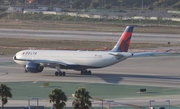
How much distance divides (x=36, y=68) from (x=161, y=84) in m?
18.0

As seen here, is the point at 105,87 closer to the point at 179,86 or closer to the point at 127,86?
the point at 127,86

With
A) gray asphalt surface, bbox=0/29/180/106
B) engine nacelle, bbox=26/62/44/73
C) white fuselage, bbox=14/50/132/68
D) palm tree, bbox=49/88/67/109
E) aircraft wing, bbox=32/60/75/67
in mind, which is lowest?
gray asphalt surface, bbox=0/29/180/106

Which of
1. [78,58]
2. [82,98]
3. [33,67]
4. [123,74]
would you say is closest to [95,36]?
[123,74]

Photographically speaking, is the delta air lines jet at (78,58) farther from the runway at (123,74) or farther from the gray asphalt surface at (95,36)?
the gray asphalt surface at (95,36)

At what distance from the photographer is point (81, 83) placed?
69.5 meters

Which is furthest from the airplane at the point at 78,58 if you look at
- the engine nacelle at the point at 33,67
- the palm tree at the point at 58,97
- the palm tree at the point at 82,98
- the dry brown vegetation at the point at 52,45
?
the palm tree at the point at 82,98

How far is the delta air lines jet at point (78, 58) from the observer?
74.6m

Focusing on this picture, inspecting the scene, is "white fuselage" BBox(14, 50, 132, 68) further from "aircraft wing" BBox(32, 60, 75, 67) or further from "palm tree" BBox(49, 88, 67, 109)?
"palm tree" BBox(49, 88, 67, 109)

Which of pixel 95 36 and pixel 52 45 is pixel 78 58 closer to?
pixel 52 45

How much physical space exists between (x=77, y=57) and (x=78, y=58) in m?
0.23

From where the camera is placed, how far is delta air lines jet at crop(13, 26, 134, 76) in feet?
245

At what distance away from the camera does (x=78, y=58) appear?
7662cm

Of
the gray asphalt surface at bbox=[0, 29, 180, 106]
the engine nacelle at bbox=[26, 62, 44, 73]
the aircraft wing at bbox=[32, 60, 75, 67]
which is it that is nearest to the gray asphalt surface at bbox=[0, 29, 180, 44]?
the gray asphalt surface at bbox=[0, 29, 180, 106]

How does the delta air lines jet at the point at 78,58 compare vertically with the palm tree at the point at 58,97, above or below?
below
